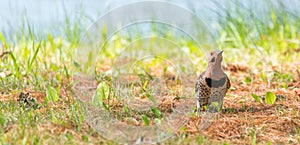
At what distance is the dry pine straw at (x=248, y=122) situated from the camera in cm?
299

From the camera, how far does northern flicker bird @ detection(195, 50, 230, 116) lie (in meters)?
3.20

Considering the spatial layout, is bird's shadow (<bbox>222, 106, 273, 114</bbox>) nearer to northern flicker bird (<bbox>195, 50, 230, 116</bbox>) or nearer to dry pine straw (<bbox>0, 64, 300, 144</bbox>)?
dry pine straw (<bbox>0, 64, 300, 144</bbox>)

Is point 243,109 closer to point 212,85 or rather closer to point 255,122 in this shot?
point 255,122

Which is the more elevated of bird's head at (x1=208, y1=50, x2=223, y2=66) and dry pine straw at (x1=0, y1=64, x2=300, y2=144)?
bird's head at (x1=208, y1=50, x2=223, y2=66)

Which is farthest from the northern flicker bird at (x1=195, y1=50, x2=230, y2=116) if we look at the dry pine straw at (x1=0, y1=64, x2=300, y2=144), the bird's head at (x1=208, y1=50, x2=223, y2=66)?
the dry pine straw at (x1=0, y1=64, x2=300, y2=144)

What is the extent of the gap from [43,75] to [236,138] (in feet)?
7.03

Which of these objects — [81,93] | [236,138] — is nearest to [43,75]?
[81,93]

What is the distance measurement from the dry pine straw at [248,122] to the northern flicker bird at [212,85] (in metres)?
0.12

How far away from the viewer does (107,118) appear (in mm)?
3145

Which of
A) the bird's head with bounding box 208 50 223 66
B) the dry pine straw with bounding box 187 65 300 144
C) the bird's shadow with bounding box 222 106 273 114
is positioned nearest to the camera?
the dry pine straw with bounding box 187 65 300 144

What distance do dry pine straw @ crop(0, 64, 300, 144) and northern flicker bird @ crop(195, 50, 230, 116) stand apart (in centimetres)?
12

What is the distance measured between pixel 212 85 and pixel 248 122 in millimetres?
321

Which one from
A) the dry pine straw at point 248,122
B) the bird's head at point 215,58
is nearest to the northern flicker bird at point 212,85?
the bird's head at point 215,58

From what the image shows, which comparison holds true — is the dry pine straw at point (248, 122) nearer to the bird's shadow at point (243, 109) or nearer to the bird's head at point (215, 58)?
the bird's shadow at point (243, 109)
